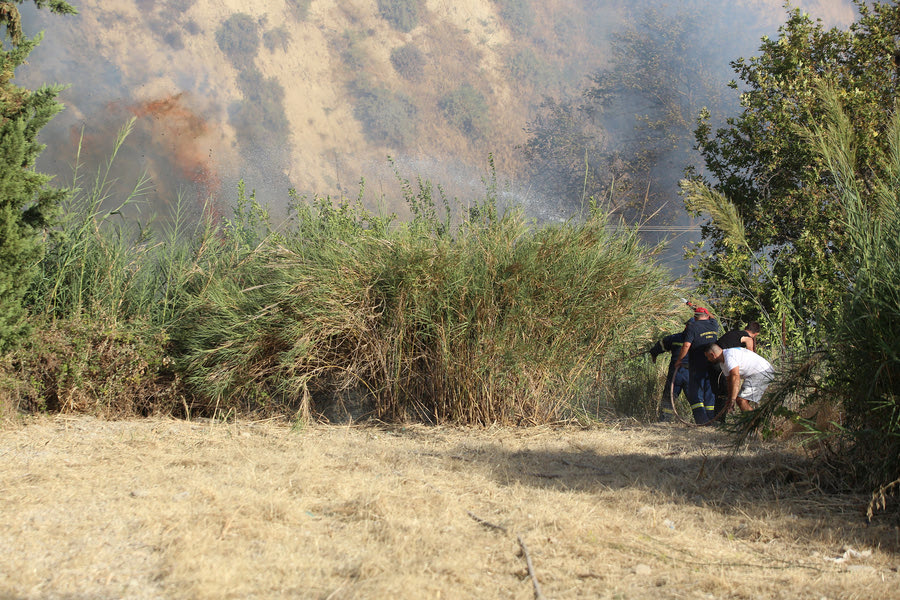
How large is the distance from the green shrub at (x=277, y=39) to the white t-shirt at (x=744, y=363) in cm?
3385

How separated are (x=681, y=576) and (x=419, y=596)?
109cm

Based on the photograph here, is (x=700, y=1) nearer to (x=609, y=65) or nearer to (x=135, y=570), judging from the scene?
(x=609, y=65)

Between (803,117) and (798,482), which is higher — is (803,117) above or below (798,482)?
above

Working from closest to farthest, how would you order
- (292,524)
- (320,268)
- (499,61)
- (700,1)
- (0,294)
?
(292,524), (0,294), (320,268), (700,1), (499,61)

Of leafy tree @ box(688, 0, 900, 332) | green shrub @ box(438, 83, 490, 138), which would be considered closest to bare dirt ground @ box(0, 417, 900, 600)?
leafy tree @ box(688, 0, 900, 332)

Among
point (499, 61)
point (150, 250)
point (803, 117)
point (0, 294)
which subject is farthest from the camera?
A: point (499, 61)

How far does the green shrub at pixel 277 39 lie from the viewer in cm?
3712

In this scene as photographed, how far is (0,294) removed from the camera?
5.81 metres

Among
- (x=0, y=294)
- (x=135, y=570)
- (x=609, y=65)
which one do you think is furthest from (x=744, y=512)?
(x=609, y=65)

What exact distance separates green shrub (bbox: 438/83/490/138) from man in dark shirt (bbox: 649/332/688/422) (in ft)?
98.2

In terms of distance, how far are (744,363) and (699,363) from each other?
0.78 meters

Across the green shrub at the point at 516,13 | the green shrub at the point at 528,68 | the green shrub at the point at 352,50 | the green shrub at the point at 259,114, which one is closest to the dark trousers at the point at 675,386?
the green shrub at the point at 259,114

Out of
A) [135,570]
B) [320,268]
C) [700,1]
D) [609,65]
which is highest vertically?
[700,1]

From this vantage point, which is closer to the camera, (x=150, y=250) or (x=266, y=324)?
(x=266, y=324)
